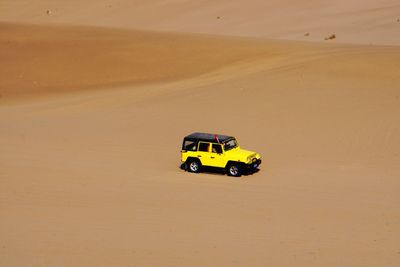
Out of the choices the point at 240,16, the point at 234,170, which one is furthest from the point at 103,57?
the point at 234,170

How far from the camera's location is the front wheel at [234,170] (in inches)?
677

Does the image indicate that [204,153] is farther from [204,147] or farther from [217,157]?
[217,157]

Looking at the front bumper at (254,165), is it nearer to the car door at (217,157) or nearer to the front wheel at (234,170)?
the front wheel at (234,170)

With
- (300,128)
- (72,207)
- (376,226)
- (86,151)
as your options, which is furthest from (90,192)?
(300,128)

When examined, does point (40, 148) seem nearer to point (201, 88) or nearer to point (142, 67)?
point (201, 88)

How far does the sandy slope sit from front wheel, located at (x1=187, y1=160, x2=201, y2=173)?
1935cm

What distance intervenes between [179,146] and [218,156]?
299cm

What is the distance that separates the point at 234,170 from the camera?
682 inches

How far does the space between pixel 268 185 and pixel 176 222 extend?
339 centimetres

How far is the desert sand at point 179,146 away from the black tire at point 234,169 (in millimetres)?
259

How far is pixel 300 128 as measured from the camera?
2116 cm

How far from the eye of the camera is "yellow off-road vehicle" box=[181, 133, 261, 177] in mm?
17188

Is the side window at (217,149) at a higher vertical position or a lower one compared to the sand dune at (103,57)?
lower

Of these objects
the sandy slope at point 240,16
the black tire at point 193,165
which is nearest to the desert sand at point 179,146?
the black tire at point 193,165
